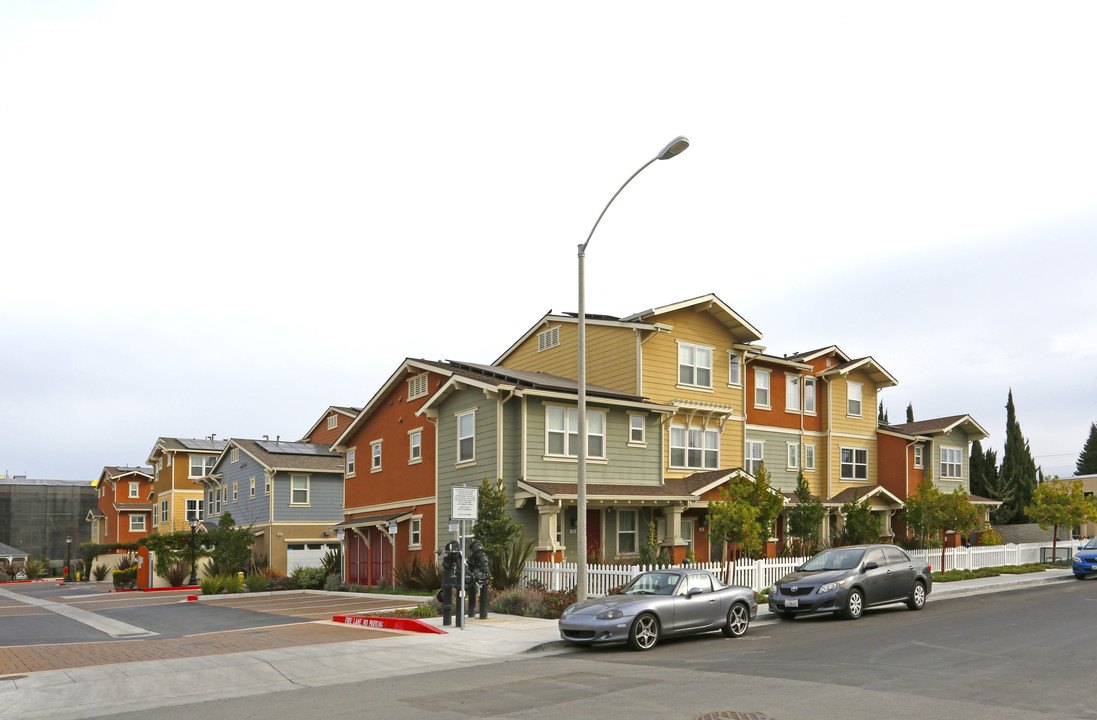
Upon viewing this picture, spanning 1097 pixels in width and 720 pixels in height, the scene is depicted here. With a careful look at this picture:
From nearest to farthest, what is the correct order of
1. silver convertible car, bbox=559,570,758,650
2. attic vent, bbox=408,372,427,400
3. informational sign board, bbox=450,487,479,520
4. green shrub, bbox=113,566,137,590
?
silver convertible car, bbox=559,570,758,650, informational sign board, bbox=450,487,479,520, attic vent, bbox=408,372,427,400, green shrub, bbox=113,566,137,590

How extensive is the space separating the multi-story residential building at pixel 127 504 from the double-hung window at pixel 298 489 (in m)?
27.0

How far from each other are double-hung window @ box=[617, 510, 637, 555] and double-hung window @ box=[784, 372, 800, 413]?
1164 centimetres

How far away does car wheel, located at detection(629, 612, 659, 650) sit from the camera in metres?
16.0

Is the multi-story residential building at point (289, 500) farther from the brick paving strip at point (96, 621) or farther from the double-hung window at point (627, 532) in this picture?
Result: the double-hung window at point (627, 532)

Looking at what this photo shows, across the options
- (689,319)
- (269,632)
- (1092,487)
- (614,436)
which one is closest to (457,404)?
(614,436)

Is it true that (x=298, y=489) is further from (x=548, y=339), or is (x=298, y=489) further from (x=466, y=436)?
(x=466, y=436)

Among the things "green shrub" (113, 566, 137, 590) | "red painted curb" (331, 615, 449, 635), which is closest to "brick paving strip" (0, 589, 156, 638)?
"red painted curb" (331, 615, 449, 635)

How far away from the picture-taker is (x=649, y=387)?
108ft

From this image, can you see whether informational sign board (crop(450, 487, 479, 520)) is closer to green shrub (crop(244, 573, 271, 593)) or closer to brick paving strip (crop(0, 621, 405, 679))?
brick paving strip (crop(0, 621, 405, 679))

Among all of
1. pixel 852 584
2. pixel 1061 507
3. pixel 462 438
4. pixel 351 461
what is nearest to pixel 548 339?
pixel 462 438

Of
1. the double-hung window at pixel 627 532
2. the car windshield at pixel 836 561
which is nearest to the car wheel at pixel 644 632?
the car windshield at pixel 836 561

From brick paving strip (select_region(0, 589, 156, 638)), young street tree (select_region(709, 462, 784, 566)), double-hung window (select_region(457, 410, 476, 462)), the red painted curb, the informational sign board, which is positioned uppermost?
double-hung window (select_region(457, 410, 476, 462))

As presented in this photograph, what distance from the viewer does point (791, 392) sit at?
40.2 metres

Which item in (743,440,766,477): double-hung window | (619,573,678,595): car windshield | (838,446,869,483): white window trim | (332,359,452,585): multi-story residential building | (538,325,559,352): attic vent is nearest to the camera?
(619,573,678,595): car windshield
